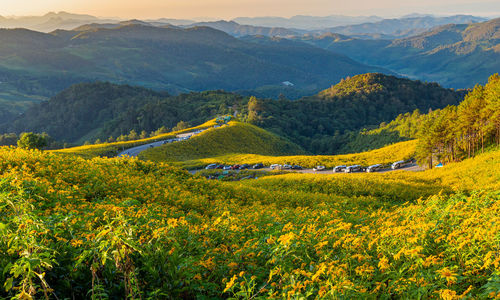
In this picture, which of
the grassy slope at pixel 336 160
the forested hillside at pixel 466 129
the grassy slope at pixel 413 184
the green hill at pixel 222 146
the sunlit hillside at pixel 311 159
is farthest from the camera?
the green hill at pixel 222 146

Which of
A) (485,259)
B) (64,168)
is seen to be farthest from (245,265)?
(64,168)

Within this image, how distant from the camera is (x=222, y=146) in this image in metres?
84.5

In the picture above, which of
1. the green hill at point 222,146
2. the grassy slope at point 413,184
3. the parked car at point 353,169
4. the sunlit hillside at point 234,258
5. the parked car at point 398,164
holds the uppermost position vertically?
the sunlit hillside at point 234,258

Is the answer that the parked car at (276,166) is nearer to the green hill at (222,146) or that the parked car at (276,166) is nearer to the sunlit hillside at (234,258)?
the green hill at (222,146)

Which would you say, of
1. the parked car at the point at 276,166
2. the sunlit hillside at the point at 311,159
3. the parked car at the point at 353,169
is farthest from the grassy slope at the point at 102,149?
the parked car at the point at 353,169

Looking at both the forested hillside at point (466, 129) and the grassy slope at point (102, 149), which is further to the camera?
the grassy slope at point (102, 149)

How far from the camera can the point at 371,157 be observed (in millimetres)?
63062

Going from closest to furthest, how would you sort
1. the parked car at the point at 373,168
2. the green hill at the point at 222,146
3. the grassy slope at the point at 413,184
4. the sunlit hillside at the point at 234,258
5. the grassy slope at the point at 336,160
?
the sunlit hillside at the point at 234,258
the grassy slope at the point at 413,184
the parked car at the point at 373,168
the grassy slope at the point at 336,160
the green hill at the point at 222,146

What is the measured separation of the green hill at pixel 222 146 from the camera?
70.9 meters

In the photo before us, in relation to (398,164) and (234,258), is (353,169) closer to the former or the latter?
(398,164)

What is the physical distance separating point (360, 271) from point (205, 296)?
2877mm

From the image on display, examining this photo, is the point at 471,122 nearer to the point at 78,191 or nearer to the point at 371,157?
the point at 371,157

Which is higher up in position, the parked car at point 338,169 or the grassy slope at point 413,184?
the grassy slope at point 413,184

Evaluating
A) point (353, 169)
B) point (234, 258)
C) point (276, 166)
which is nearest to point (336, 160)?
point (353, 169)
